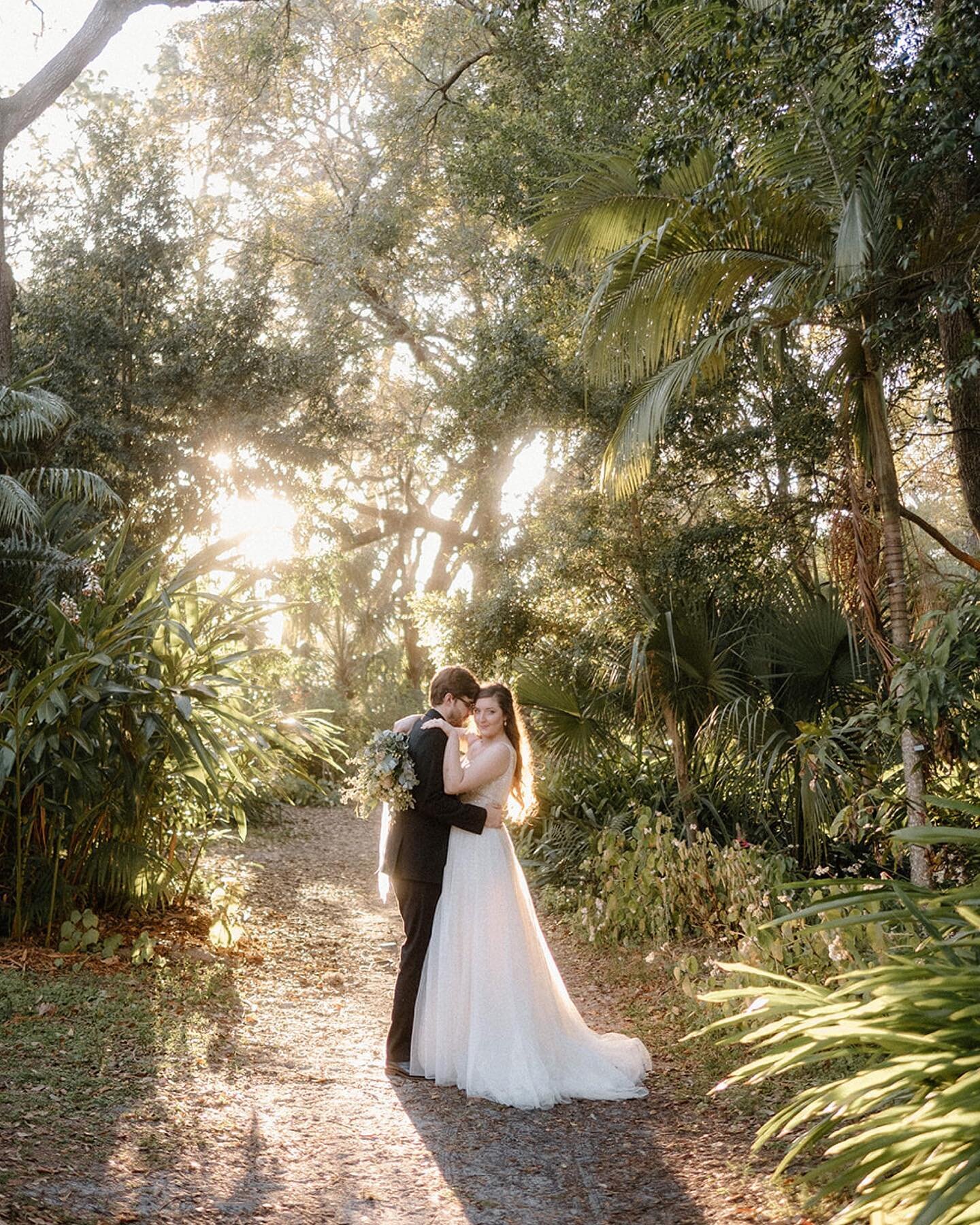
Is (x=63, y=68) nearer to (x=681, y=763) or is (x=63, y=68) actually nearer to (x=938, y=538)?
(x=681, y=763)

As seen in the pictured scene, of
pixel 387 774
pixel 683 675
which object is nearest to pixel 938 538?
pixel 683 675

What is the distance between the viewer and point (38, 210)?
16.0 m

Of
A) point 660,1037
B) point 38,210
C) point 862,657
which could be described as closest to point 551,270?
point 862,657

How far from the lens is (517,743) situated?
579 cm

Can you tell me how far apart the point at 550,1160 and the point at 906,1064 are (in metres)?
2.02

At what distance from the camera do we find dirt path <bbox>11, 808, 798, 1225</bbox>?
3766 mm

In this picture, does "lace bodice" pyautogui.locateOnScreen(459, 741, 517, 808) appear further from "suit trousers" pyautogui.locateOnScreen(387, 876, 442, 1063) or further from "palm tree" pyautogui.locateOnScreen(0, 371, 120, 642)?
"palm tree" pyautogui.locateOnScreen(0, 371, 120, 642)

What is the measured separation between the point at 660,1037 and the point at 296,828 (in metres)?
9.66

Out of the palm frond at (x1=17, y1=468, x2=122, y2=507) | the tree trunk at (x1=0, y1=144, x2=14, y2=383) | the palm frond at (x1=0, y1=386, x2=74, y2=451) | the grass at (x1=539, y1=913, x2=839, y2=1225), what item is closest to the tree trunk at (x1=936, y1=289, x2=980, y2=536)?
the grass at (x1=539, y1=913, x2=839, y2=1225)

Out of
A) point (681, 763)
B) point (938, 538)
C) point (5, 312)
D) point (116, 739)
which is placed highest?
point (5, 312)

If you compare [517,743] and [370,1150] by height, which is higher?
[517,743]

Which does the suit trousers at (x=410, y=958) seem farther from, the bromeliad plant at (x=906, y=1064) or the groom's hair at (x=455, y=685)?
the bromeliad plant at (x=906, y=1064)

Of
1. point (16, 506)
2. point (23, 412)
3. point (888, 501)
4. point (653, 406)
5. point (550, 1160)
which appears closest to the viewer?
point (550, 1160)

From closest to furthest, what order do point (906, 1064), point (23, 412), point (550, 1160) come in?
point (906, 1064), point (550, 1160), point (23, 412)
